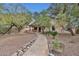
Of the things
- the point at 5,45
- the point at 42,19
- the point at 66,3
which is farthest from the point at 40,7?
the point at 5,45

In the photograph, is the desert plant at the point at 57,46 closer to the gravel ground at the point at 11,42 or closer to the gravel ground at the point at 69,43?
the gravel ground at the point at 69,43

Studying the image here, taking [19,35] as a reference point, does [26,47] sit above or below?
below

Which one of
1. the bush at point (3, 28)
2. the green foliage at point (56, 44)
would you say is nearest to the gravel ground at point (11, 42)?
the bush at point (3, 28)

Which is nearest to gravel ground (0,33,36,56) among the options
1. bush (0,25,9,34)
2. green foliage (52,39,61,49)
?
bush (0,25,9,34)

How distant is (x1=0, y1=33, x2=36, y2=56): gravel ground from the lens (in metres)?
1.83

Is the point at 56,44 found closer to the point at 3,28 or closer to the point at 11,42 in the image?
the point at 11,42

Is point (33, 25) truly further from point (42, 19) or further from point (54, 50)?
point (54, 50)

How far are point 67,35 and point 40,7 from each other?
1.29 feet

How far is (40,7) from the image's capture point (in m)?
1.85

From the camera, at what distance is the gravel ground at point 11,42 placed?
1.83m

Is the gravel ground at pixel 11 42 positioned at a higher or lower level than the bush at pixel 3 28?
lower

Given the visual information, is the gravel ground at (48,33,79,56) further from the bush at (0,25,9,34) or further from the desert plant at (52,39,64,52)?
the bush at (0,25,9,34)

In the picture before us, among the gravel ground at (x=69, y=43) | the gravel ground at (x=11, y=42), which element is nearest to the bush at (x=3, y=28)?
the gravel ground at (x=11, y=42)

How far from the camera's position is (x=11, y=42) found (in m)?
1.84
